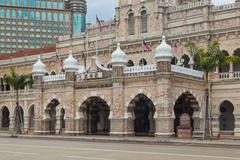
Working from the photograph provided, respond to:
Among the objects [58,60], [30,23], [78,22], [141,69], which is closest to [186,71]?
[141,69]

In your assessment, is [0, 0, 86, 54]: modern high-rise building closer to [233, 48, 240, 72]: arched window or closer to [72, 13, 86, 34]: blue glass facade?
[72, 13, 86, 34]: blue glass facade

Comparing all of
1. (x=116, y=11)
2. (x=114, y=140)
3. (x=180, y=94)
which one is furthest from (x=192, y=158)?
(x=116, y=11)

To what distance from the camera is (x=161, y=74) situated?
127 ft

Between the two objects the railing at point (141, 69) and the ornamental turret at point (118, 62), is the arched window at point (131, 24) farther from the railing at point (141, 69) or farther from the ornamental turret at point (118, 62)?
the railing at point (141, 69)

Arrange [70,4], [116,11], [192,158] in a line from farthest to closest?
[70,4] → [116,11] → [192,158]

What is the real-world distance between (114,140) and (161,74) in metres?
6.56

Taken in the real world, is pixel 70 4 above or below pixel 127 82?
above

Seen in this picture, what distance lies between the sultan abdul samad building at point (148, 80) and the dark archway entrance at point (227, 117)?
0.31 ft

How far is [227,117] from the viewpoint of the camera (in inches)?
1822

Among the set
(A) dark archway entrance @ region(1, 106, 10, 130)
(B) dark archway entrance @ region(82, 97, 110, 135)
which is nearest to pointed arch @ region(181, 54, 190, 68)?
(B) dark archway entrance @ region(82, 97, 110, 135)

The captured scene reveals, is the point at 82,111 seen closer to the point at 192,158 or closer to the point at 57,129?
the point at 57,129

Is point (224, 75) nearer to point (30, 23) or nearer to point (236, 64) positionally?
point (236, 64)

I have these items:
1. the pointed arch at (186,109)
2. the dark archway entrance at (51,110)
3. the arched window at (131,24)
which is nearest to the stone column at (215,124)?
the pointed arch at (186,109)

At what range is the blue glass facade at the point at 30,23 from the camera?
461 ft
